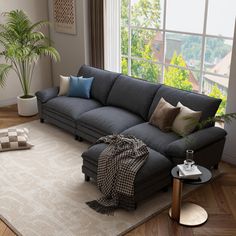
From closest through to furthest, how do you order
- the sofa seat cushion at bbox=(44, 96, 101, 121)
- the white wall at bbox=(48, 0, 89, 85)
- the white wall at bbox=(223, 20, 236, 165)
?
the white wall at bbox=(223, 20, 236, 165) → the sofa seat cushion at bbox=(44, 96, 101, 121) → the white wall at bbox=(48, 0, 89, 85)

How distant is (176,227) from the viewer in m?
3.44

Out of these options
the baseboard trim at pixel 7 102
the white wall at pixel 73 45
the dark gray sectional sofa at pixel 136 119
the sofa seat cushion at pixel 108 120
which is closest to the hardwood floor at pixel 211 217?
the dark gray sectional sofa at pixel 136 119

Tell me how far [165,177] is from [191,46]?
214 centimetres

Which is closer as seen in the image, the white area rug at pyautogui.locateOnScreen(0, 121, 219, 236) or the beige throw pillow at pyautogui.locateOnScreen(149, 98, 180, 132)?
the white area rug at pyautogui.locateOnScreen(0, 121, 219, 236)

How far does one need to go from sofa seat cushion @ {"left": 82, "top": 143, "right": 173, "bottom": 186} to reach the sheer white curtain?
240 cm

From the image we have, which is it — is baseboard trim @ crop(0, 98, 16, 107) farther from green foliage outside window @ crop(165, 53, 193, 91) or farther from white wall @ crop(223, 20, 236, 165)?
white wall @ crop(223, 20, 236, 165)

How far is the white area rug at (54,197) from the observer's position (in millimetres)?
3387

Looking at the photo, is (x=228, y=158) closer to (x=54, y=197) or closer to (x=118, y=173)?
(x=118, y=173)

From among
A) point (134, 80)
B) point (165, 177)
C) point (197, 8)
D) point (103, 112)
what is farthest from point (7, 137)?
point (197, 8)

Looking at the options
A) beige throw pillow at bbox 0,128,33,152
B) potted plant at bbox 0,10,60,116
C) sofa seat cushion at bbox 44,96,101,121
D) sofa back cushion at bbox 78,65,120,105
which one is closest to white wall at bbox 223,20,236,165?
sofa back cushion at bbox 78,65,120,105

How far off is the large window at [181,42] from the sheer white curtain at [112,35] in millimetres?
116

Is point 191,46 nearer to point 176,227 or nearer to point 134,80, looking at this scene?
point 134,80

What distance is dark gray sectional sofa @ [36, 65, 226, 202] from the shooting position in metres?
3.78

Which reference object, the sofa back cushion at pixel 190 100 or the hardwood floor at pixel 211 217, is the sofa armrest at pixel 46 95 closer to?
the sofa back cushion at pixel 190 100
